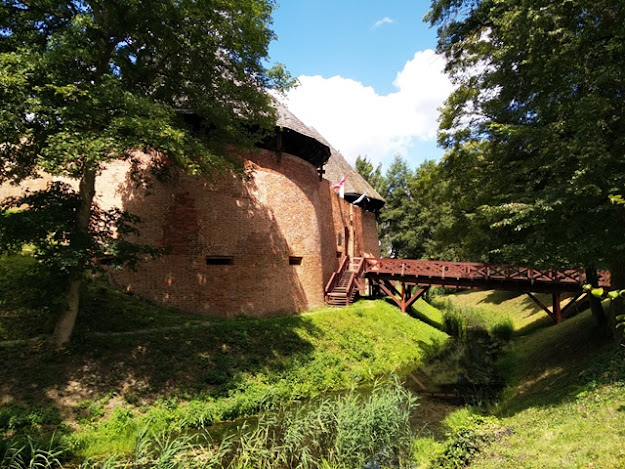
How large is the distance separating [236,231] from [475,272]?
1066cm

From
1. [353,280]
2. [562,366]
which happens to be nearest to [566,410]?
[562,366]

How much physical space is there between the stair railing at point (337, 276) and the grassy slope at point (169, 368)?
3.58m

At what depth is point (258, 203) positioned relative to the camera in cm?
1469

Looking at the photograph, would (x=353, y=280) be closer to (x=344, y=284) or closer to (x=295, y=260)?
(x=344, y=284)

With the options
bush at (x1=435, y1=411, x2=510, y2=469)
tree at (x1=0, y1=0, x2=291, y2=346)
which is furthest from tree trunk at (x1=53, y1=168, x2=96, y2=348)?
bush at (x1=435, y1=411, x2=510, y2=469)

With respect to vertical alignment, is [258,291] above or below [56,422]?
above

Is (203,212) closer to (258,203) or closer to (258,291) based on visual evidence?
(258,203)

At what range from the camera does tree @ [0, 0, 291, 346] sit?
7.01 metres

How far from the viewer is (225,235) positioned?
13906 millimetres

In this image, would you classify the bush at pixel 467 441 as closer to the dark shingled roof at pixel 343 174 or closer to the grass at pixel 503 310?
the dark shingled roof at pixel 343 174

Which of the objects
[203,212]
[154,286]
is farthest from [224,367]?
[203,212]

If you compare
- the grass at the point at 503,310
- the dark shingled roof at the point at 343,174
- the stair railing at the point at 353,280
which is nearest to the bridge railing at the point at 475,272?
the stair railing at the point at 353,280

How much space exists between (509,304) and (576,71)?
63.8ft

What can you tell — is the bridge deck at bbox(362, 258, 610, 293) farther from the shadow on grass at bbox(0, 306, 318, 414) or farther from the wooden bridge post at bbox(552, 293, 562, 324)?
the shadow on grass at bbox(0, 306, 318, 414)
